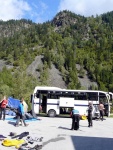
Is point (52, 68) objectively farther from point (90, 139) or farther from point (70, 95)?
point (90, 139)

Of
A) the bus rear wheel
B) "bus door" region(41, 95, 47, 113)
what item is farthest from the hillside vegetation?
the bus rear wheel

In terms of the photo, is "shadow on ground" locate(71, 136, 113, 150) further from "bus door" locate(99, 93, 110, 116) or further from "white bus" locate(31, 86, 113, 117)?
"bus door" locate(99, 93, 110, 116)

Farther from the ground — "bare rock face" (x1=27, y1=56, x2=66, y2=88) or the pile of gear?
"bare rock face" (x1=27, y1=56, x2=66, y2=88)

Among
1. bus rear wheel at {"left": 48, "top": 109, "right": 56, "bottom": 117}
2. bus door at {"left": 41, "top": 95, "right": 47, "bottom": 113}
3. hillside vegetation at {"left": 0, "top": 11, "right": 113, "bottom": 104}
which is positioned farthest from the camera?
hillside vegetation at {"left": 0, "top": 11, "right": 113, "bottom": 104}

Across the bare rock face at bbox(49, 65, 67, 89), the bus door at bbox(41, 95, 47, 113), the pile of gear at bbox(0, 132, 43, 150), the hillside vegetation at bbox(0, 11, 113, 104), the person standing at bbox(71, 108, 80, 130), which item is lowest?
the pile of gear at bbox(0, 132, 43, 150)

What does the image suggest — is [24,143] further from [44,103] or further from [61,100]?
[44,103]

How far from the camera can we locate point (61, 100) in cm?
3181

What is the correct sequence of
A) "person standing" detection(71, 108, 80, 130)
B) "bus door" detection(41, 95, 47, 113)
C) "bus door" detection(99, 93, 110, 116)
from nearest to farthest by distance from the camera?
"person standing" detection(71, 108, 80, 130) < "bus door" detection(41, 95, 47, 113) < "bus door" detection(99, 93, 110, 116)

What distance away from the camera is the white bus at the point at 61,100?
31734mm

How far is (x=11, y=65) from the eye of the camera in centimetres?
13862

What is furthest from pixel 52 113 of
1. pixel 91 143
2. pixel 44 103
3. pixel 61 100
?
pixel 91 143

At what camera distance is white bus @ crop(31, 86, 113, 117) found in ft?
104

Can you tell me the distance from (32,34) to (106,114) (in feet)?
495

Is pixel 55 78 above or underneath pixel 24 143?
above
